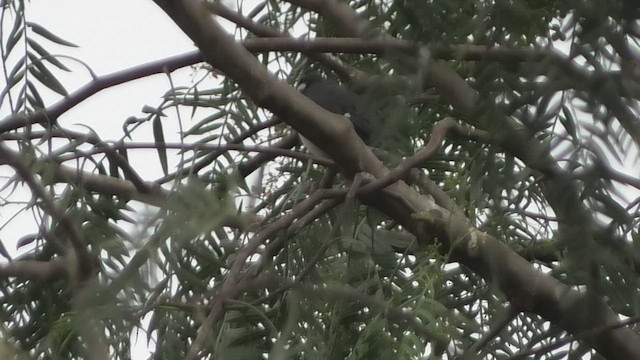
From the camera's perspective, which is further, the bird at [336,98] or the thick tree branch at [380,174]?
the bird at [336,98]

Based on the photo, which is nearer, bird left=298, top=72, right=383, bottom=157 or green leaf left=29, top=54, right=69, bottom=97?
green leaf left=29, top=54, right=69, bottom=97

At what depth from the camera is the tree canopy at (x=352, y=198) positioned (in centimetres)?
60

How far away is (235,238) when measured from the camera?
1.29 metres

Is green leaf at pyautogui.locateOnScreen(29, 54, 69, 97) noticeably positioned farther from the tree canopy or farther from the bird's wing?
the bird's wing

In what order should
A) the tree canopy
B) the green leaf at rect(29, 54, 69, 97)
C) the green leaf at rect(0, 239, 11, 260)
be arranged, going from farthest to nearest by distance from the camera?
the green leaf at rect(29, 54, 69, 97) → the green leaf at rect(0, 239, 11, 260) → the tree canopy

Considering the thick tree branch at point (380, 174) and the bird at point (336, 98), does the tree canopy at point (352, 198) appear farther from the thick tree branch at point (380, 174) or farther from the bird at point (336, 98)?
the bird at point (336, 98)

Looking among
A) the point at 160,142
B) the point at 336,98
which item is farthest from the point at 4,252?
the point at 336,98

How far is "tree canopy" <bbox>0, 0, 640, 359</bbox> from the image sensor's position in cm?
60

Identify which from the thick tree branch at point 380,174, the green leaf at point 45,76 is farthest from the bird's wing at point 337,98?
the green leaf at point 45,76

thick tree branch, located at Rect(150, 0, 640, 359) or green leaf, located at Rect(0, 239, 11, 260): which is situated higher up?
thick tree branch, located at Rect(150, 0, 640, 359)

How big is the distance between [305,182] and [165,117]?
1.18 ft

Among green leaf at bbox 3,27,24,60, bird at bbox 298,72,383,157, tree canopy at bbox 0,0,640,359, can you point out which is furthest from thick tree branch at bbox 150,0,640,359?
bird at bbox 298,72,383,157

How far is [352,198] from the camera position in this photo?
1.18 m

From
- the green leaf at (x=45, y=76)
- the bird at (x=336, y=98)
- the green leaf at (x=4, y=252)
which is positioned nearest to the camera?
the green leaf at (x=4, y=252)
